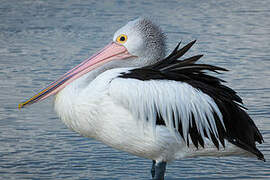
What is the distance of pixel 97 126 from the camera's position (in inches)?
172

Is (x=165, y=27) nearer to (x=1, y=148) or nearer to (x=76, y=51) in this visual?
(x=76, y=51)

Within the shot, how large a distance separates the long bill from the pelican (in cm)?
13

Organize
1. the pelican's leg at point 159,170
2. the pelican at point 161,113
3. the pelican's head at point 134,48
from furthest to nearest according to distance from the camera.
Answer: the pelican's head at point 134,48 → the pelican's leg at point 159,170 → the pelican at point 161,113

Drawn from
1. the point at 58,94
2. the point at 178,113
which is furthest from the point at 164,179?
the point at 58,94

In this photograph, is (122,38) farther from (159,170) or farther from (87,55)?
→ (87,55)

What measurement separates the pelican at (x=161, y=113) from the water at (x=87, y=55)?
1.60 feet

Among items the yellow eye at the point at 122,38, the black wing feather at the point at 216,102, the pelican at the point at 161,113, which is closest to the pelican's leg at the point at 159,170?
the pelican at the point at 161,113

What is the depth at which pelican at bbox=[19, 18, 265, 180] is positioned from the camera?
430 centimetres

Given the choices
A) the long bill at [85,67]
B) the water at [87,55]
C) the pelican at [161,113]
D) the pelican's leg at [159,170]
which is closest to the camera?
the pelican at [161,113]

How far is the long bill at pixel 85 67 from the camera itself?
15.3 feet

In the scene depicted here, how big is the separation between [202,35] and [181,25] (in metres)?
0.77

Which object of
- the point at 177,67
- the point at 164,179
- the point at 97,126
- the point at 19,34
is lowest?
the point at 164,179

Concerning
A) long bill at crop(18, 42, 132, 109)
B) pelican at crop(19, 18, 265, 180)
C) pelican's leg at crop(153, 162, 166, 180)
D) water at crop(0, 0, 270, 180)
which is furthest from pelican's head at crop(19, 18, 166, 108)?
pelican's leg at crop(153, 162, 166, 180)

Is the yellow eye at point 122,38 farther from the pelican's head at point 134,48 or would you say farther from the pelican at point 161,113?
the pelican at point 161,113
